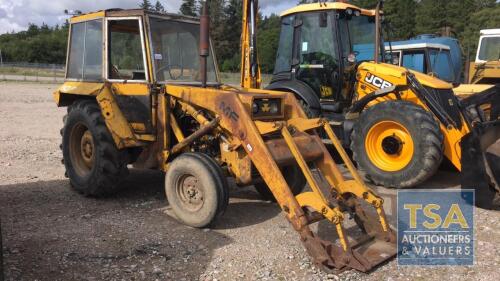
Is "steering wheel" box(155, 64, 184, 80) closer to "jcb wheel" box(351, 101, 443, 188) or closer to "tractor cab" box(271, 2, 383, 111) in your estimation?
"jcb wheel" box(351, 101, 443, 188)

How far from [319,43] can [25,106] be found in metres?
13.4

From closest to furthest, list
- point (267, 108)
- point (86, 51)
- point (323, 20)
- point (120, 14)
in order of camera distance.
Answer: point (267, 108) → point (120, 14) → point (86, 51) → point (323, 20)

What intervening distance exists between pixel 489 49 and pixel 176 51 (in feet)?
34.8

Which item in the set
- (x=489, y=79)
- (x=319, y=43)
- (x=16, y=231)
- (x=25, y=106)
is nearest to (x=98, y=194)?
(x=16, y=231)

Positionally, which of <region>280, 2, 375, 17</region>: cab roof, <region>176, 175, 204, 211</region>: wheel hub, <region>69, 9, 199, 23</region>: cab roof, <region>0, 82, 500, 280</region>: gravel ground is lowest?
<region>0, 82, 500, 280</region>: gravel ground

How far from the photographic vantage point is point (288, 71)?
888 centimetres

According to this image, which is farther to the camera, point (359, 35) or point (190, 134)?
point (359, 35)

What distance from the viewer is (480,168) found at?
582 centimetres

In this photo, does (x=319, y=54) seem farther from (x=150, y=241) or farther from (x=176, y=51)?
(x=150, y=241)

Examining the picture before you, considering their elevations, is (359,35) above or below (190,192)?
above

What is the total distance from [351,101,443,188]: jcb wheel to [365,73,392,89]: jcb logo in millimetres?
496

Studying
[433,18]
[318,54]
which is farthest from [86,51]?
[433,18]

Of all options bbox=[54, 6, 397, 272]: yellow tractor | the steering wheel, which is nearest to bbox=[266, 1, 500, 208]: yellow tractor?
bbox=[54, 6, 397, 272]: yellow tractor

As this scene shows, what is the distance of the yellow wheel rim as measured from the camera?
6.91m
